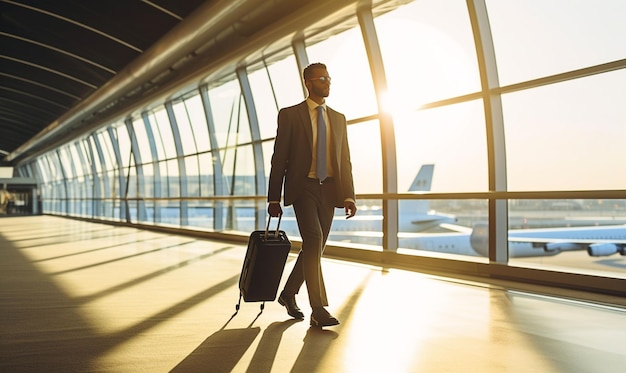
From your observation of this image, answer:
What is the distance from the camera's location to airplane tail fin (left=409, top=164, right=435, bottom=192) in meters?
9.46

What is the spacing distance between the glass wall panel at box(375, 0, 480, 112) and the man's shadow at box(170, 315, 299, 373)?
515cm

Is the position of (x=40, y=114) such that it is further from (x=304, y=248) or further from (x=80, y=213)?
(x=304, y=248)

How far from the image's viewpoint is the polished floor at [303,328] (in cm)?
335

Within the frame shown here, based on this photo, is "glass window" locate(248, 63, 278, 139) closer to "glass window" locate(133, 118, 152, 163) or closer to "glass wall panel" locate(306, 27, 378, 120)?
"glass wall panel" locate(306, 27, 378, 120)

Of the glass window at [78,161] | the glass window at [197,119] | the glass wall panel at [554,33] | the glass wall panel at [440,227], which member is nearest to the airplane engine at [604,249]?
the glass wall panel at [440,227]

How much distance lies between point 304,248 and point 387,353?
1143 millimetres

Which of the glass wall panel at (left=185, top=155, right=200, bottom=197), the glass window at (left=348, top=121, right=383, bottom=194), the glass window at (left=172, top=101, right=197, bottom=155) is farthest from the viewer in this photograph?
the glass window at (left=172, top=101, right=197, bottom=155)

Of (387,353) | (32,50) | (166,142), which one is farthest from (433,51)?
(166,142)

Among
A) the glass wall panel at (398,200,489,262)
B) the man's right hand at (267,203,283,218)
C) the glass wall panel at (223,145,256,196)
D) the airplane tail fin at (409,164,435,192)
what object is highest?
the glass wall panel at (223,145,256,196)

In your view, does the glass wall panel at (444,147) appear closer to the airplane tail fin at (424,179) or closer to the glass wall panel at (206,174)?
the airplane tail fin at (424,179)

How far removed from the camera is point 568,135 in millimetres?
9203

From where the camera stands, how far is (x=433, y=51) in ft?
33.2

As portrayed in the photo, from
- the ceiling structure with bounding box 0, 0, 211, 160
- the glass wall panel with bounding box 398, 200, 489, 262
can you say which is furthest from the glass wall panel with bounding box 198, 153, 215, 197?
the glass wall panel with bounding box 398, 200, 489, 262

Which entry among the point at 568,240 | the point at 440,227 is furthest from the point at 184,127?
the point at 440,227
